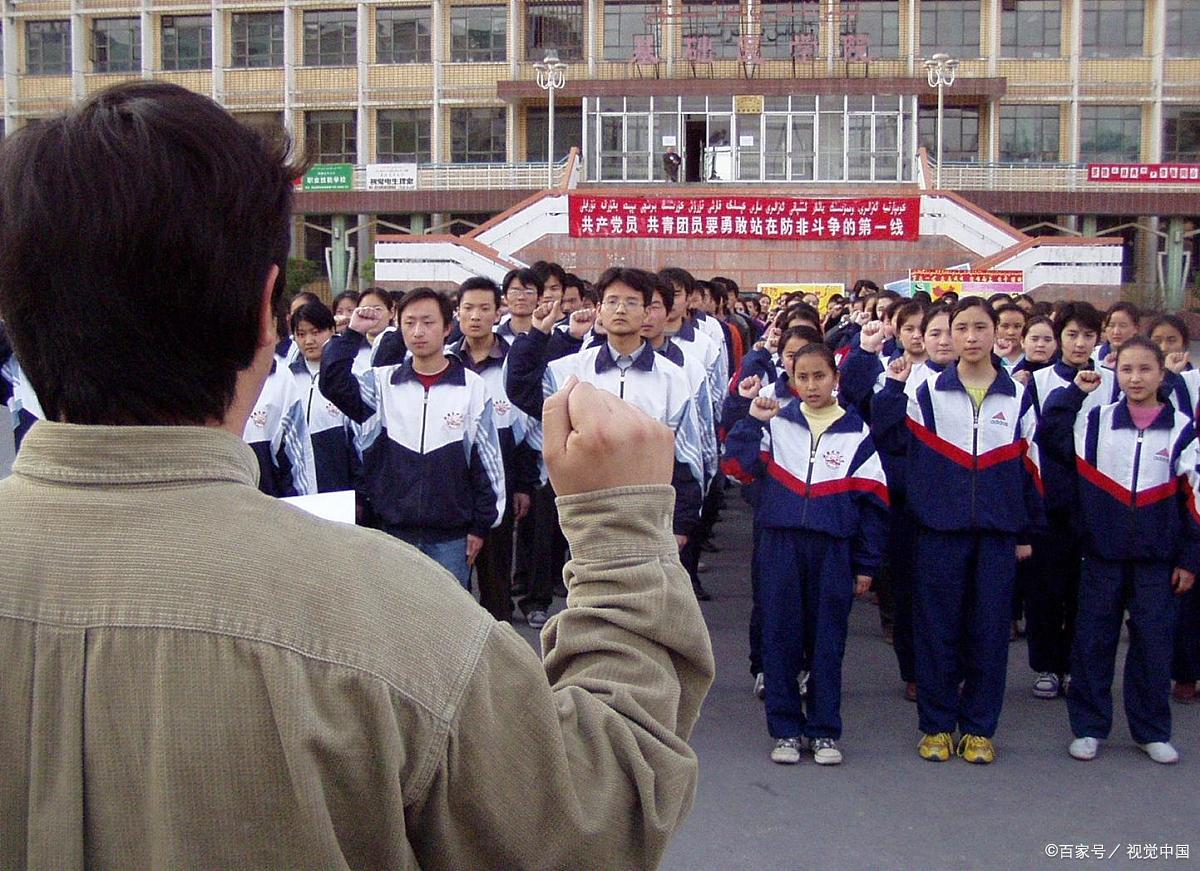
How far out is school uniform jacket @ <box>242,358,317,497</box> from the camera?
579 cm

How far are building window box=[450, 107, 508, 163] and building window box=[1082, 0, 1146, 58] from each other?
51.6 ft

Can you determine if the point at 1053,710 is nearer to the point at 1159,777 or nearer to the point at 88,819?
the point at 1159,777

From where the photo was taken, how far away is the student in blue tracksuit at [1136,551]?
195 inches

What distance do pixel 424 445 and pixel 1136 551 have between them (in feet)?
9.64

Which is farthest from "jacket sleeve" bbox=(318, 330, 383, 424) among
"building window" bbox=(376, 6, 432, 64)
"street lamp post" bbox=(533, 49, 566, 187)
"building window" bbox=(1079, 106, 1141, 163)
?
"building window" bbox=(1079, 106, 1141, 163)

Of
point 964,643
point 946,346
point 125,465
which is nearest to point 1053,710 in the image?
point 964,643

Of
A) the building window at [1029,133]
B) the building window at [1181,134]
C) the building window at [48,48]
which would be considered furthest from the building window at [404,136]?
the building window at [1181,134]

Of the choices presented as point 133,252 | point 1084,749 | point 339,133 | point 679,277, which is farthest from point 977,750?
point 339,133

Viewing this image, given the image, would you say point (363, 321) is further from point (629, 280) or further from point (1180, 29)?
point (1180, 29)

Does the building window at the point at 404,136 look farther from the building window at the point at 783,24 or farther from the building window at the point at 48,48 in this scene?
the building window at the point at 783,24

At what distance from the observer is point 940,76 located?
97.4 ft

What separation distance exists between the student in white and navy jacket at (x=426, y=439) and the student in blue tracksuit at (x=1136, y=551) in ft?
8.14

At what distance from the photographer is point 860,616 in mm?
7488

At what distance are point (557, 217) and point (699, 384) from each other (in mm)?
21243
